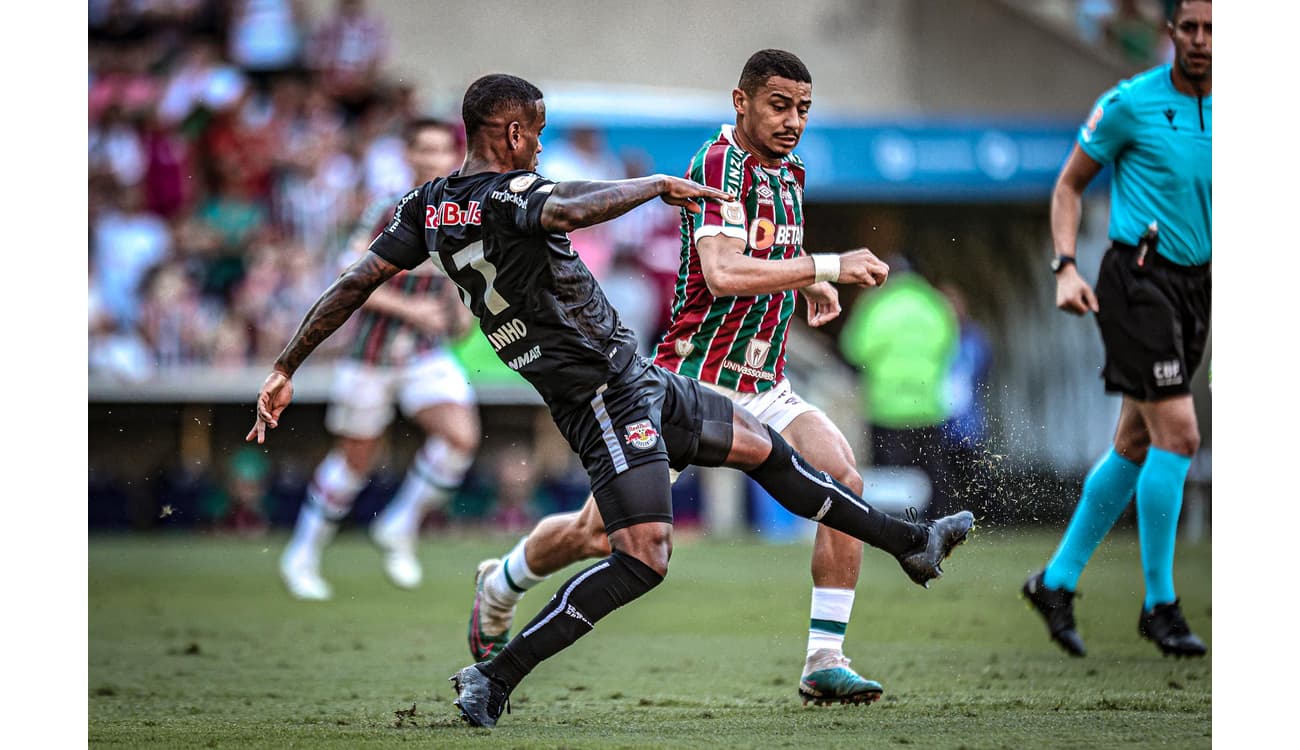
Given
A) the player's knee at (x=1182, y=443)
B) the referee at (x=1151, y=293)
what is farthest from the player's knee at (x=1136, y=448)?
the player's knee at (x=1182, y=443)

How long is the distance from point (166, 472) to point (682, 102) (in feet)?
15.7

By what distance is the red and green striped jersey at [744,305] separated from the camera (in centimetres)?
505

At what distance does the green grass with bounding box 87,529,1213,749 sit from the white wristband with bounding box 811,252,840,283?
1288 mm

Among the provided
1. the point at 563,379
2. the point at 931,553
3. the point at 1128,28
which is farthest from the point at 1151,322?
the point at 1128,28

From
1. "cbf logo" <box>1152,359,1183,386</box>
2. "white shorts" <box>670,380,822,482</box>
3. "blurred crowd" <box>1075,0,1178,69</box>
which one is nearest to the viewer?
"white shorts" <box>670,380,822,482</box>

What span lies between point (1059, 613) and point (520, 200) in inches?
113

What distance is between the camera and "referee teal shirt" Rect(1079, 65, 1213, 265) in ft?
19.3

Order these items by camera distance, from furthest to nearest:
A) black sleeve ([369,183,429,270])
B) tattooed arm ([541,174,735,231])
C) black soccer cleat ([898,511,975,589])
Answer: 1. black soccer cleat ([898,511,975,589])
2. black sleeve ([369,183,429,270])
3. tattooed arm ([541,174,735,231])

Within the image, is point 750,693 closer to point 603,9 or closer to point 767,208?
point 767,208

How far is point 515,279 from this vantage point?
180 inches

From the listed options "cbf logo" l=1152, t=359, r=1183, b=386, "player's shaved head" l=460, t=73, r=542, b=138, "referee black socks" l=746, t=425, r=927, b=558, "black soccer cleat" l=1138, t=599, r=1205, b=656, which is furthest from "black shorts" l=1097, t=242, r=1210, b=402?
"player's shaved head" l=460, t=73, r=542, b=138

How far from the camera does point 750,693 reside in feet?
17.6

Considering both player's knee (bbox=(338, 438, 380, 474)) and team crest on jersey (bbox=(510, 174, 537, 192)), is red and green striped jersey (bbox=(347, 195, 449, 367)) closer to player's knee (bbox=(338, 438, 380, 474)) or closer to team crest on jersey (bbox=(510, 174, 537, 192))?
player's knee (bbox=(338, 438, 380, 474))

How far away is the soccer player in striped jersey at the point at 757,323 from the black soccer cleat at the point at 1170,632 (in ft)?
4.64
